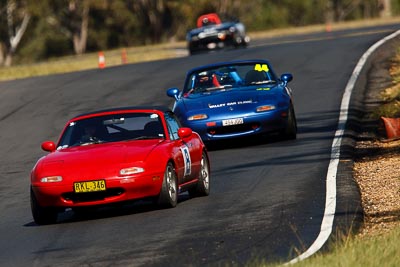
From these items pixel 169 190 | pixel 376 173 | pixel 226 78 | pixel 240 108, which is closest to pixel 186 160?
pixel 169 190

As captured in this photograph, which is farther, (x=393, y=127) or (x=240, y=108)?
(x=240, y=108)

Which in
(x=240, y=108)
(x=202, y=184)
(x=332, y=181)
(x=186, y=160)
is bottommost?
(x=240, y=108)

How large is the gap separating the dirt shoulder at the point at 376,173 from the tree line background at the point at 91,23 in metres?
62.0

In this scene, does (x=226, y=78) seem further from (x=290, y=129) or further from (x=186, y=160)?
(x=186, y=160)

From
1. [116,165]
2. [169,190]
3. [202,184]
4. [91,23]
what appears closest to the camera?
[116,165]

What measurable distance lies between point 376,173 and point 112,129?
3335 millimetres

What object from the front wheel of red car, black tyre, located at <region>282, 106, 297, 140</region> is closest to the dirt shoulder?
black tyre, located at <region>282, 106, 297, 140</region>

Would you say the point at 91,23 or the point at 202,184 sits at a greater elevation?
the point at 202,184

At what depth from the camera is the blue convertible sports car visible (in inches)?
754

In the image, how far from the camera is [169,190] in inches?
501

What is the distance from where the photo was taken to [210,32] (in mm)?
51000

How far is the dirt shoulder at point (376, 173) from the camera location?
11031 millimetres

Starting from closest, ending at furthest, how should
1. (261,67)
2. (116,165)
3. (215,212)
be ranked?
(215,212)
(116,165)
(261,67)

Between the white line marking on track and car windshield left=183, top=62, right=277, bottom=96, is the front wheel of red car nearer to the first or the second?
the white line marking on track
